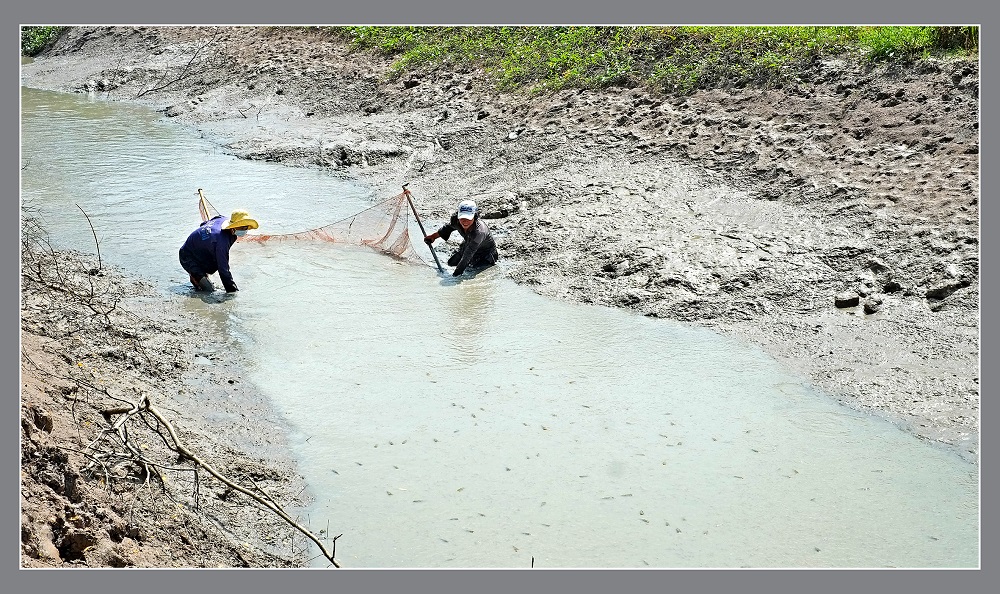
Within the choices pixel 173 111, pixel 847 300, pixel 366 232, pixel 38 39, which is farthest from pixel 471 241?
pixel 38 39

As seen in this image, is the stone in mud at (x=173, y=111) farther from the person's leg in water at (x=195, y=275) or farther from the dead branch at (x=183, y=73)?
the person's leg in water at (x=195, y=275)

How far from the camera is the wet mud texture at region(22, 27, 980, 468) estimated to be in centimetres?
816

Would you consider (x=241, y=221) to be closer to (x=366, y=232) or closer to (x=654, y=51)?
(x=366, y=232)

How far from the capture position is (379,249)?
10.7 metres

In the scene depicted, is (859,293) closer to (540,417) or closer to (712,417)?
(712,417)

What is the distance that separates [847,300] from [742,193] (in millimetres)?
2781

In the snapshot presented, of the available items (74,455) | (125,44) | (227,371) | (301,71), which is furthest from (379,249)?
(125,44)

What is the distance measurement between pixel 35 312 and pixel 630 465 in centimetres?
535

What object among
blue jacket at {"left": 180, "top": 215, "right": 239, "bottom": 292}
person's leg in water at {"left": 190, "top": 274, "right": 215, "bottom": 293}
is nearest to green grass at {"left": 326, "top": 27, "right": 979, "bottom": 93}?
blue jacket at {"left": 180, "top": 215, "right": 239, "bottom": 292}

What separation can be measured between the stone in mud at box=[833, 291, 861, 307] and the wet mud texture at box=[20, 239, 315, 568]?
5428 mm

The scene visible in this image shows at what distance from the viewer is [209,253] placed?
9.21 meters

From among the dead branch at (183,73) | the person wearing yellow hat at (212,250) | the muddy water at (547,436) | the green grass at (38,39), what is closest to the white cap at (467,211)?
the muddy water at (547,436)

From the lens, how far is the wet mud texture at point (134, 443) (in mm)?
4824

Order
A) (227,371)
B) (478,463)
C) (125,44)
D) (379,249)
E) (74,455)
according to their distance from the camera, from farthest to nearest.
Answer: (125,44) → (379,249) → (227,371) → (478,463) → (74,455)
